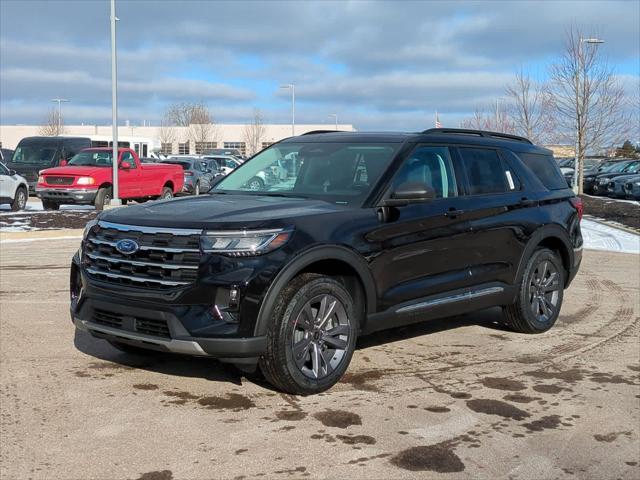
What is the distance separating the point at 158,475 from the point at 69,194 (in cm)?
1796

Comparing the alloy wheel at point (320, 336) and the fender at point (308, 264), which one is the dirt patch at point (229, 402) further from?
the fender at point (308, 264)

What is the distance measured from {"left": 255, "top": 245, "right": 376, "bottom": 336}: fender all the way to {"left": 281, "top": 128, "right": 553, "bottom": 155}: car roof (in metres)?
1.29

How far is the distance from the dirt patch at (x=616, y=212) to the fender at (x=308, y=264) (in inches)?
578

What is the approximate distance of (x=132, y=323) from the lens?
4.96m

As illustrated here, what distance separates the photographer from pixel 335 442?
4352mm

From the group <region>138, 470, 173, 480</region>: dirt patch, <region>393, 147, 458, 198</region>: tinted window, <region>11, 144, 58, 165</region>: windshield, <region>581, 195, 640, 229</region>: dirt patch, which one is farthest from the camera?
<region>11, 144, 58, 165</region>: windshield

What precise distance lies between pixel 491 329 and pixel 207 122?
83843mm

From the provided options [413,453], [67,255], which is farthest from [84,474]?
[67,255]

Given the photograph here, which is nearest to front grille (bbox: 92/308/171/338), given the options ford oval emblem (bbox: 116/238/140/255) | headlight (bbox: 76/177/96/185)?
ford oval emblem (bbox: 116/238/140/255)

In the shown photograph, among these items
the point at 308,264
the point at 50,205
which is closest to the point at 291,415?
the point at 308,264

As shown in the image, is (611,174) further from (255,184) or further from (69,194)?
(255,184)

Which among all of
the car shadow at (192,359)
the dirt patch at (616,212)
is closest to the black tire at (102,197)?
the dirt patch at (616,212)

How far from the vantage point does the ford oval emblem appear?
495 centimetres

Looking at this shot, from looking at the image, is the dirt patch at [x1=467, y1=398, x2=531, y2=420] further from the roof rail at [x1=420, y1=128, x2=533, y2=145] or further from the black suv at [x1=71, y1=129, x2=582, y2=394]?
the roof rail at [x1=420, y1=128, x2=533, y2=145]
